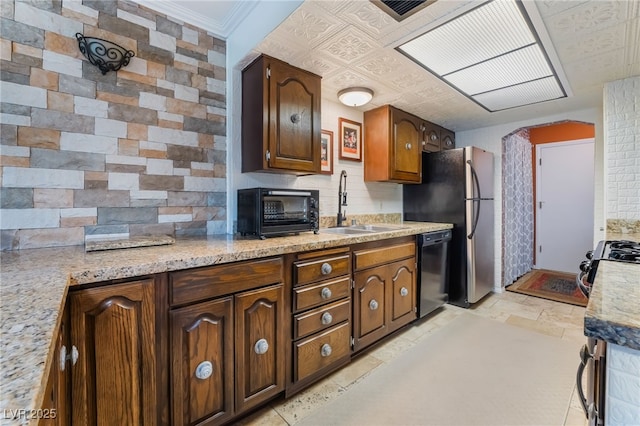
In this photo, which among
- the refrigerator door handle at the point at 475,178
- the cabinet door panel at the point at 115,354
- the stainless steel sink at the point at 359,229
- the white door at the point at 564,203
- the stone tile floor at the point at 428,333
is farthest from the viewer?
the white door at the point at 564,203

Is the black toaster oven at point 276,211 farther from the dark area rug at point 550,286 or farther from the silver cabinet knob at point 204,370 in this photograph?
the dark area rug at point 550,286

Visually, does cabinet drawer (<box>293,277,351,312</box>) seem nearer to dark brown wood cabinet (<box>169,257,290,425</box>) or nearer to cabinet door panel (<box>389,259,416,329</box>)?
dark brown wood cabinet (<box>169,257,290,425</box>)

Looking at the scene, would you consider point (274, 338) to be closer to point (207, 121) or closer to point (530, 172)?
point (207, 121)

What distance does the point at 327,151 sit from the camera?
270cm

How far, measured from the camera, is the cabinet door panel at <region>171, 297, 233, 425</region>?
4.05 ft

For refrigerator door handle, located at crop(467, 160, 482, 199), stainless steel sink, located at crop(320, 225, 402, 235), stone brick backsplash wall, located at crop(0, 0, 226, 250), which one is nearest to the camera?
stone brick backsplash wall, located at crop(0, 0, 226, 250)

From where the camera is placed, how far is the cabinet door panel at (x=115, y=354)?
3.34ft

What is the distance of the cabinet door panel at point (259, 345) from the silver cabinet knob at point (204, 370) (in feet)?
0.45

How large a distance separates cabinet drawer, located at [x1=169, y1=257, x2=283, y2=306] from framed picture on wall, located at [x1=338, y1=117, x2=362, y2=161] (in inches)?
65.6

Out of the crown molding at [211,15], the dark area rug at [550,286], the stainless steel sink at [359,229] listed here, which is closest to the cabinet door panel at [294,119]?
the crown molding at [211,15]

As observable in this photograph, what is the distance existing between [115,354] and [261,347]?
2.13 feet

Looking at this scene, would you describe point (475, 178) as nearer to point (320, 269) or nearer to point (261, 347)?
point (320, 269)

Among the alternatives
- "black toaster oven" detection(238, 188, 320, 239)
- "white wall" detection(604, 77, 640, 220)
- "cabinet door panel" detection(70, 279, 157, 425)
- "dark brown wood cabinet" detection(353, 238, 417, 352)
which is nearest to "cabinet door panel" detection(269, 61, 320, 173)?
"black toaster oven" detection(238, 188, 320, 239)

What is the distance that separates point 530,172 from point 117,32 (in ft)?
18.1
